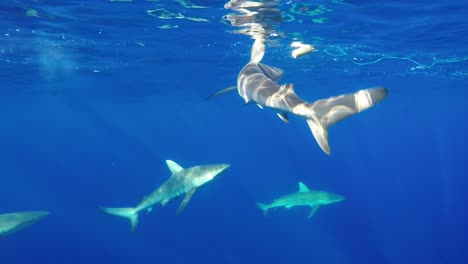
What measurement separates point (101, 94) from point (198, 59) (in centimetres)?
2222

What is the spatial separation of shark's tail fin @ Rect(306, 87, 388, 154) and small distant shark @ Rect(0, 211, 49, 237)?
26.4ft

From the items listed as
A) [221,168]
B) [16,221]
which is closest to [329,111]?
[221,168]

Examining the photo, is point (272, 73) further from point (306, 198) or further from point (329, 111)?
point (306, 198)

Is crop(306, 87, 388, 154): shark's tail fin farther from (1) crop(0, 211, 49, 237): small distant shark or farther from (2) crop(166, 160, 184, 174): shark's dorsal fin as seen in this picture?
(1) crop(0, 211, 49, 237): small distant shark

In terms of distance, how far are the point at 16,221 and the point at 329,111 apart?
8.42 m

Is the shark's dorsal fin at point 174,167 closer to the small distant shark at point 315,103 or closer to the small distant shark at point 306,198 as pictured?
the small distant shark at point 315,103

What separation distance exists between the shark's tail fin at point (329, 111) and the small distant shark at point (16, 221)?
26.4ft

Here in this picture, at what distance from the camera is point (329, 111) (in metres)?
4.60

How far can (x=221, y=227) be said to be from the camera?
36.8m

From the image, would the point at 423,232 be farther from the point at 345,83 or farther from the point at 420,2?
the point at 420,2

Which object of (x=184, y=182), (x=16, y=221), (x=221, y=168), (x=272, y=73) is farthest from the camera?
(x=184, y=182)

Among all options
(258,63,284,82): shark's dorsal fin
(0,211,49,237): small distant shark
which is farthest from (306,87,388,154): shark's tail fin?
(0,211,49,237): small distant shark

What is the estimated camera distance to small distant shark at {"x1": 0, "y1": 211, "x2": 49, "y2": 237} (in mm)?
9422

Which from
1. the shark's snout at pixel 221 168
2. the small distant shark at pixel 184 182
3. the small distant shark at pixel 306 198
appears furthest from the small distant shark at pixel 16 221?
the small distant shark at pixel 306 198
